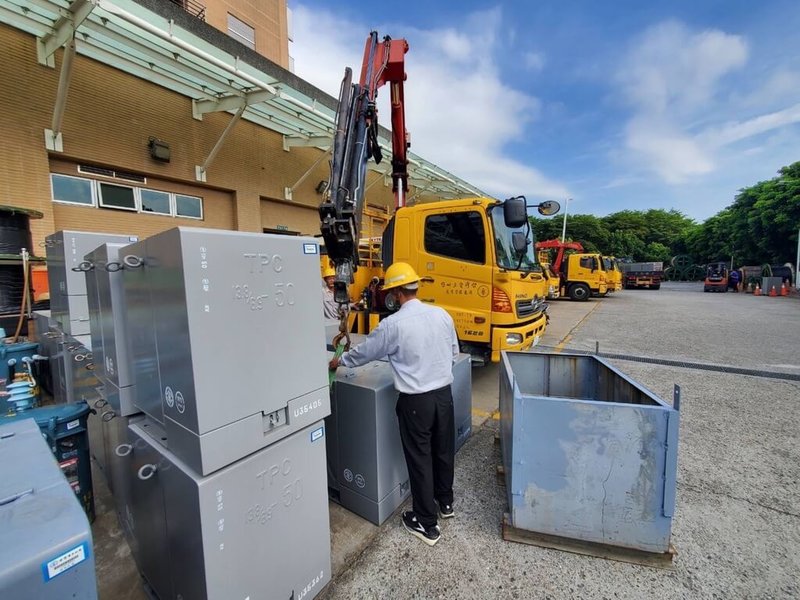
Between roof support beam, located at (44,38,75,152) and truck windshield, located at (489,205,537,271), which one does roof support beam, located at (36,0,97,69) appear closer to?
roof support beam, located at (44,38,75,152)

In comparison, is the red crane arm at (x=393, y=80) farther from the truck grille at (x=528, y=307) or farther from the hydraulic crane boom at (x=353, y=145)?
the truck grille at (x=528, y=307)

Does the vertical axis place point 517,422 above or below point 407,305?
below

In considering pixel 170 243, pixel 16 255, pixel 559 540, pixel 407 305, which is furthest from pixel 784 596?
pixel 16 255

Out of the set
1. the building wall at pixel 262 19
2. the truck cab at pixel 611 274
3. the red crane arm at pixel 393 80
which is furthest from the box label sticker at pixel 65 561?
the truck cab at pixel 611 274

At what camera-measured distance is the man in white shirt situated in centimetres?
225

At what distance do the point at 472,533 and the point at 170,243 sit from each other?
2487 mm

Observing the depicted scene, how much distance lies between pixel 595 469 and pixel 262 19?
70.9ft

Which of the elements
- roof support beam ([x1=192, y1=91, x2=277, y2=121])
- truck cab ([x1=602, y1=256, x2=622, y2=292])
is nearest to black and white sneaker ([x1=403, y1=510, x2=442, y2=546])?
roof support beam ([x1=192, y1=91, x2=277, y2=121])

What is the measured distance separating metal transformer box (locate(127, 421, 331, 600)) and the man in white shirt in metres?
0.62

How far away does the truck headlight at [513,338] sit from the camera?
4430 mm

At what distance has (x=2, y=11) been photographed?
5570 mm

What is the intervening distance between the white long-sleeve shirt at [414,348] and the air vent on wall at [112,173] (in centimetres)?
822

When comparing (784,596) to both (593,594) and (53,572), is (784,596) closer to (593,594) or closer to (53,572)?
(593,594)

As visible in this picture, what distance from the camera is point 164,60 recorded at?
268 inches
